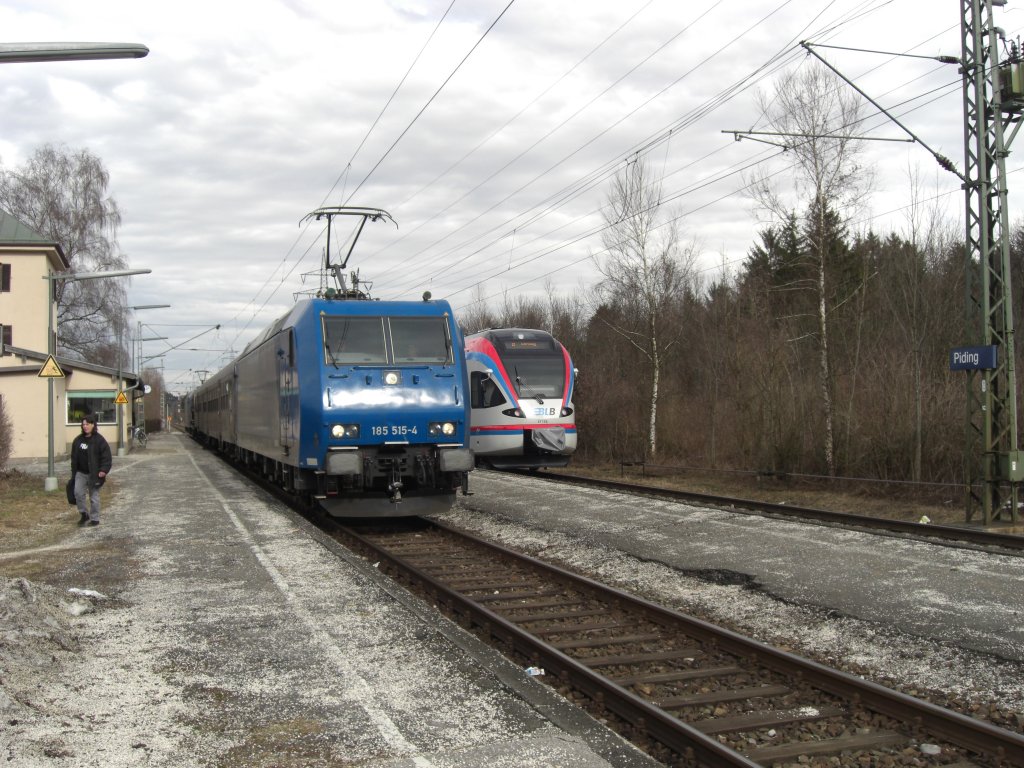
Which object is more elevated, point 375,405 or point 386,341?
point 386,341

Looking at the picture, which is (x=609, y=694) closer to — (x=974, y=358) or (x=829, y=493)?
(x=974, y=358)

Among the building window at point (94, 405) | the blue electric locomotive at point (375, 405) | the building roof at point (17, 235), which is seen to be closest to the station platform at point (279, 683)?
the blue electric locomotive at point (375, 405)

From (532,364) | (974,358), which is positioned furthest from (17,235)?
(974,358)

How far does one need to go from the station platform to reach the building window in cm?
3186

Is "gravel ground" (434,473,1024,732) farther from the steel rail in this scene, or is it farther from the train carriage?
the train carriage

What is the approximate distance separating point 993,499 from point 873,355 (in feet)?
22.5

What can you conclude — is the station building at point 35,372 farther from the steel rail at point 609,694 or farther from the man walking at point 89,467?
the steel rail at point 609,694

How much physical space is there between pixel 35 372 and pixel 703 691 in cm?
3123

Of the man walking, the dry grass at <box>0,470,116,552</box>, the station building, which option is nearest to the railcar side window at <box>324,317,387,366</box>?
the man walking

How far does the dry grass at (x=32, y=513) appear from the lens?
39.7 feet

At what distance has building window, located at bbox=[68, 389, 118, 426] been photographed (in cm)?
3856

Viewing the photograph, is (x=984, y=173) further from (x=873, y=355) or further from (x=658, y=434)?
(x=658, y=434)

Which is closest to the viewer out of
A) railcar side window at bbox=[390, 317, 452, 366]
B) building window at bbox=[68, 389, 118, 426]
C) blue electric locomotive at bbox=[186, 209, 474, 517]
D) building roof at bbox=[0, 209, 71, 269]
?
blue electric locomotive at bbox=[186, 209, 474, 517]

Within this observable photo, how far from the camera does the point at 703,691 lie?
5703 millimetres
